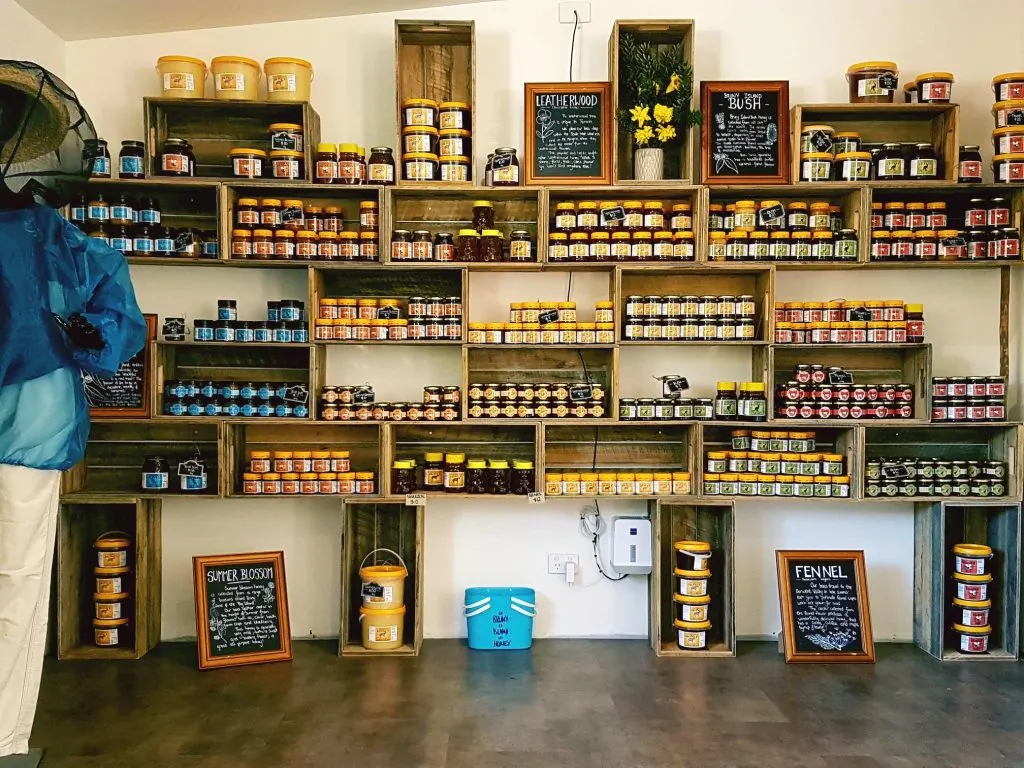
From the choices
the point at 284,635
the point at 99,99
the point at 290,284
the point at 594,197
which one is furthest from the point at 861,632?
the point at 99,99

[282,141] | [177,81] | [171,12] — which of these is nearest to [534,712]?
[282,141]

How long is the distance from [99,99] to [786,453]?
382cm

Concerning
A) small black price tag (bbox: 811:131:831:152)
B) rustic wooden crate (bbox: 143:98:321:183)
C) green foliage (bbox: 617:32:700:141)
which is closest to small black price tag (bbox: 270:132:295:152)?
rustic wooden crate (bbox: 143:98:321:183)

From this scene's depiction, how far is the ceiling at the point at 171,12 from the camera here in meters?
4.11

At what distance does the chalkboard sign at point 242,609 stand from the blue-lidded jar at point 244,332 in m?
1.04

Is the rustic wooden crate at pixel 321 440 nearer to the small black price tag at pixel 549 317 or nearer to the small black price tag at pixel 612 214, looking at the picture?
the small black price tag at pixel 549 317

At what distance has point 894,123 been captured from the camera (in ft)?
14.9

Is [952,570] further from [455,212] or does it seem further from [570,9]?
[570,9]

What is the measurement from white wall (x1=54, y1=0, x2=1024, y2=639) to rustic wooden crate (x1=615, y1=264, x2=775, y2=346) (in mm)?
198

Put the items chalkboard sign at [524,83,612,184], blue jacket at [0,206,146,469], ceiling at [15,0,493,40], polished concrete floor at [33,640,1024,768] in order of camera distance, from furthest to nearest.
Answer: chalkboard sign at [524,83,612,184]
ceiling at [15,0,493,40]
polished concrete floor at [33,640,1024,768]
blue jacket at [0,206,146,469]

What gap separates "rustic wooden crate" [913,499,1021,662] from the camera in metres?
4.30

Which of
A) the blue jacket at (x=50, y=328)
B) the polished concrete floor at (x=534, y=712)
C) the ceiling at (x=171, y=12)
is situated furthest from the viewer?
the ceiling at (x=171, y=12)

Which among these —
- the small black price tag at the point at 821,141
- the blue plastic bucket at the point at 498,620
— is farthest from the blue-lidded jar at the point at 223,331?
the small black price tag at the point at 821,141

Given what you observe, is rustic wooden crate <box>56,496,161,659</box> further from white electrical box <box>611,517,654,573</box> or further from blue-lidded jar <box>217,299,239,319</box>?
white electrical box <box>611,517,654,573</box>
